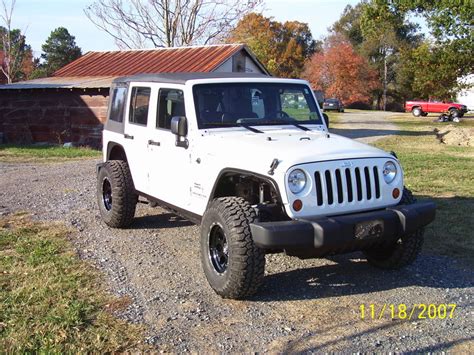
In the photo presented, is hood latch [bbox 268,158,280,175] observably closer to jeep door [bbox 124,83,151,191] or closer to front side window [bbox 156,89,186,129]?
front side window [bbox 156,89,186,129]

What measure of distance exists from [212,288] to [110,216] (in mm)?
2652

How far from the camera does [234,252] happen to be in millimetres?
4699

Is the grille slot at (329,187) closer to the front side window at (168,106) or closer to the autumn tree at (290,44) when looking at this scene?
the front side window at (168,106)

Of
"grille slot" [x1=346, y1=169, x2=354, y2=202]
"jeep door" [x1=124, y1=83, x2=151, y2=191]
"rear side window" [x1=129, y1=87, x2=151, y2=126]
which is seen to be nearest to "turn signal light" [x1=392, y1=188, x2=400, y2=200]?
"grille slot" [x1=346, y1=169, x2=354, y2=202]

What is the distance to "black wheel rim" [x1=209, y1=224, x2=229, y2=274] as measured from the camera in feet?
16.6

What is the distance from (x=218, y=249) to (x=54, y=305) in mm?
1484

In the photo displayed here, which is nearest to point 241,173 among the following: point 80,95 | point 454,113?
point 80,95

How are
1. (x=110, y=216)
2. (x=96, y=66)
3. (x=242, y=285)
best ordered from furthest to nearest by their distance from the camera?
(x=96, y=66) < (x=110, y=216) < (x=242, y=285)

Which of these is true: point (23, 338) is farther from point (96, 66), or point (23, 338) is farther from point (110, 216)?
point (96, 66)

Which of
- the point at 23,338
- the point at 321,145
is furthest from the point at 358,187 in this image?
the point at 23,338

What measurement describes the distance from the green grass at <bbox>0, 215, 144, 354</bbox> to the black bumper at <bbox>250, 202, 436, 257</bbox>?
4.14ft

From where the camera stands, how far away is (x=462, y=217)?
26.3 ft

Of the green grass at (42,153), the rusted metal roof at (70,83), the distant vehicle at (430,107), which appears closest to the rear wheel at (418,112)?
the distant vehicle at (430,107)
